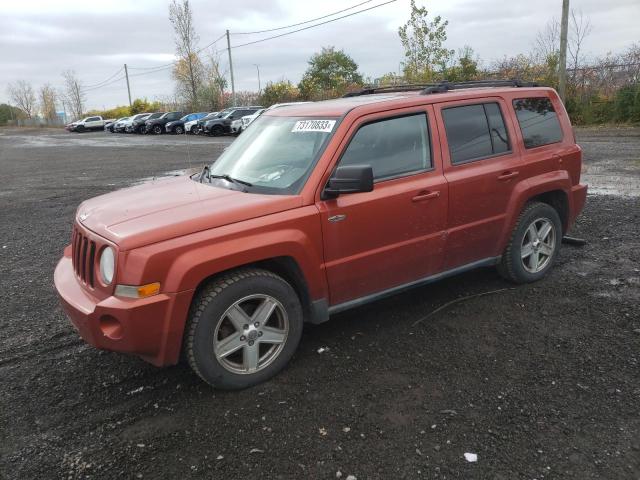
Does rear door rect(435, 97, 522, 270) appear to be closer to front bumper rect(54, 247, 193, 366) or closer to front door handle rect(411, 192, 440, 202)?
front door handle rect(411, 192, 440, 202)

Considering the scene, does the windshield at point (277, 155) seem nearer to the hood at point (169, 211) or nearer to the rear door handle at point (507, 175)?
the hood at point (169, 211)

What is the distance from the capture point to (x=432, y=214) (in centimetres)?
411

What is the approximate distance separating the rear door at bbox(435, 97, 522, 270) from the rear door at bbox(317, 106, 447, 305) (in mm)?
128

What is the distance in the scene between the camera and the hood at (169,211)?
3.16 metres

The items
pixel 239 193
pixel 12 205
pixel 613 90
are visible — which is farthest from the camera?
pixel 613 90

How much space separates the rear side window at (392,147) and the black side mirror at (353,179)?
0.31 meters

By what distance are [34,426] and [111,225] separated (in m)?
1.25

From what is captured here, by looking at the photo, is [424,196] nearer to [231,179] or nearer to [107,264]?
[231,179]

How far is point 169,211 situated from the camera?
342cm

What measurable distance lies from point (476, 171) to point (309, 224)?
1.61m

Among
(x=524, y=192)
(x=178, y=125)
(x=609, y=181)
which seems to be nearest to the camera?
(x=524, y=192)

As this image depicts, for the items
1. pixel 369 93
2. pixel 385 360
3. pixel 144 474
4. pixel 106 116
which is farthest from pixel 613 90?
pixel 106 116

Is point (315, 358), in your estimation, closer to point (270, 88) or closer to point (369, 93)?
point (369, 93)

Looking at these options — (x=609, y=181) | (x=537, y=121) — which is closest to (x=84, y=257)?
(x=537, y=121)
